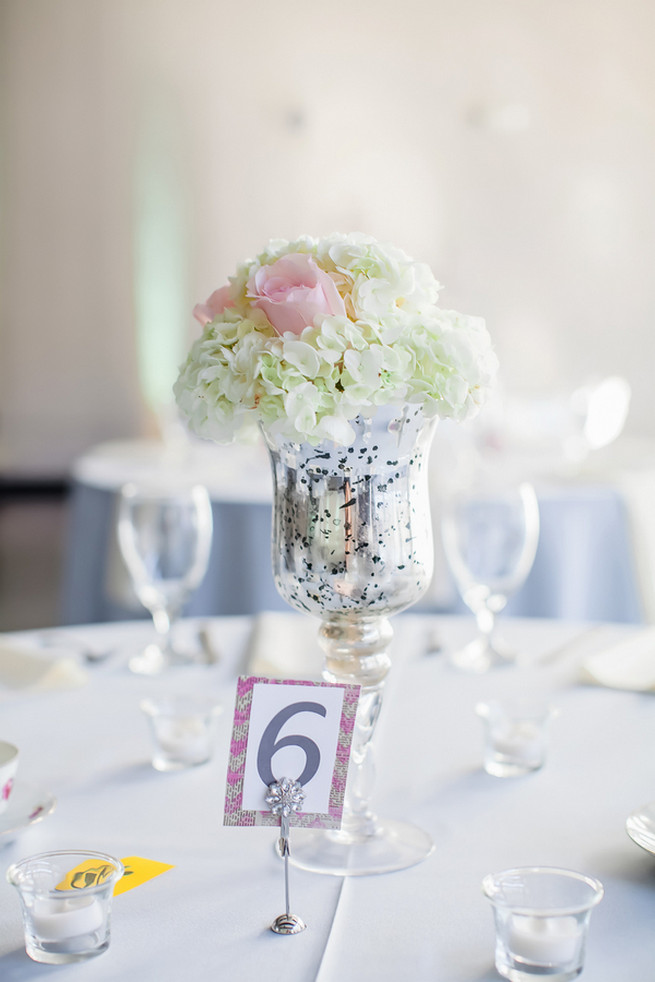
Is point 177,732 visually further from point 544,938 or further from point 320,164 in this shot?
point 320,164

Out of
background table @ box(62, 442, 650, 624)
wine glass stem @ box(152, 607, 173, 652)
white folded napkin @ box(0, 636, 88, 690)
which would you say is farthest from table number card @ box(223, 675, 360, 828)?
background table @ box(62, 442, 650, 624)

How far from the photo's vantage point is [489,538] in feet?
4.78

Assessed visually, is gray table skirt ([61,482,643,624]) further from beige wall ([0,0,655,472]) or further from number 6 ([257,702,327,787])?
beige wall ([0,0,655,472])

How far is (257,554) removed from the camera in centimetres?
252

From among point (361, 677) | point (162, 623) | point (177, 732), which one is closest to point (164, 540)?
point (162, 623)

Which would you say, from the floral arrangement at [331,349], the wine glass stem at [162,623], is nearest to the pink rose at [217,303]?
the floral arrangement at [331,349]

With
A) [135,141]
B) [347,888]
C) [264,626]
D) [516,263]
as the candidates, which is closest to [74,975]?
[347,888]

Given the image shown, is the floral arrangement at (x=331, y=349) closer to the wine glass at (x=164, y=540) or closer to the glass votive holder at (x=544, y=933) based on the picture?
the glass votive holder at (x=544, y=933)

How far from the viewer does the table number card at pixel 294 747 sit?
2.68ft

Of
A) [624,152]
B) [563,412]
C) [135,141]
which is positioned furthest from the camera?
[135,141]

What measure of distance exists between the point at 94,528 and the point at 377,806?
1983 millimetres

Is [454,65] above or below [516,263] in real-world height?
above

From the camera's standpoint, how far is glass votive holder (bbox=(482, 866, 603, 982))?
2.19ft

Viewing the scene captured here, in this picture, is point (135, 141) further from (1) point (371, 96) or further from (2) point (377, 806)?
(2) point (377, 806)
